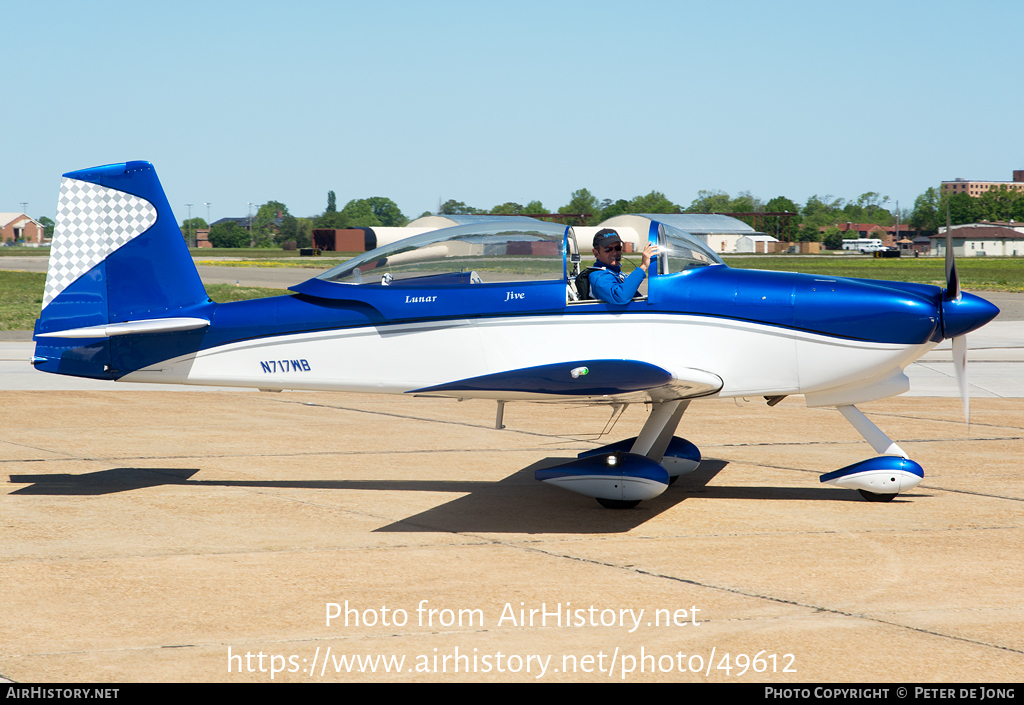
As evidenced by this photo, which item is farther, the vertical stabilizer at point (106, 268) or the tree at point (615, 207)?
the tree at point (615, 207)

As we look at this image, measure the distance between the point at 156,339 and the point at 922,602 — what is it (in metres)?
5.95

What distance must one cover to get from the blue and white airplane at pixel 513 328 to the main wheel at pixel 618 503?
0.07 feet

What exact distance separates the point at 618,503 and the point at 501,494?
103 centimetres

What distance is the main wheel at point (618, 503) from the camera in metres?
7.10

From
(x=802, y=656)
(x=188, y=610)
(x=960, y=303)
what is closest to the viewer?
(x=802, y=656)

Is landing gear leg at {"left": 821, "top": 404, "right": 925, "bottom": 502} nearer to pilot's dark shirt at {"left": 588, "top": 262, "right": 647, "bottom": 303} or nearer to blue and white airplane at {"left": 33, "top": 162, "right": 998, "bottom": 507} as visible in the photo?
blue and white airplane at {"left": 33, "top": 162, "right": 998, "bottom": 507}

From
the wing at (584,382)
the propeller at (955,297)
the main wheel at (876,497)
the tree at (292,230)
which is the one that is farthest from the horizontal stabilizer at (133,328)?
the tree at (292,230)

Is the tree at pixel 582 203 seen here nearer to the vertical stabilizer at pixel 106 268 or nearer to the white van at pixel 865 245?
the white van at pixel 865 245

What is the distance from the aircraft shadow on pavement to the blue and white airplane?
26cm

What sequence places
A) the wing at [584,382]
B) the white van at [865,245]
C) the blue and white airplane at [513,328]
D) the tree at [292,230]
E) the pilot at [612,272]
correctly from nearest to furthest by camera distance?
the wing at [584,382] < the blue and white airplane at [513,328] < the pilot at [612,272] < the white van at [865,245] < the tree at [292,230]

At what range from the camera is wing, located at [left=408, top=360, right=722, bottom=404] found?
6.47 metres
